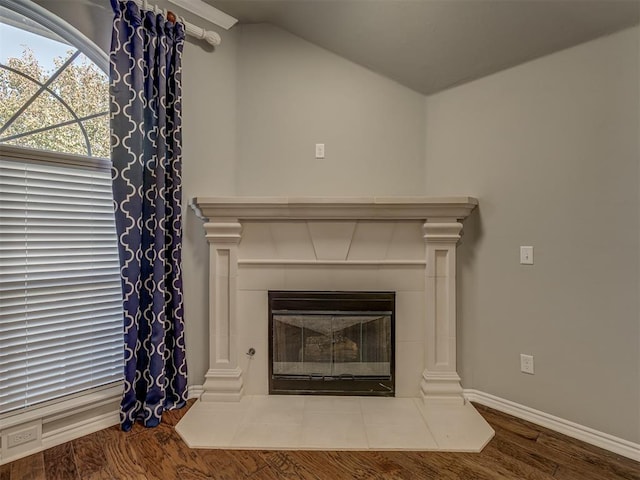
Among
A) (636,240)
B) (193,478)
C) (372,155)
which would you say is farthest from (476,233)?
(193,478)

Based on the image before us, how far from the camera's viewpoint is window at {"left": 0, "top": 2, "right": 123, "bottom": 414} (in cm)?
156

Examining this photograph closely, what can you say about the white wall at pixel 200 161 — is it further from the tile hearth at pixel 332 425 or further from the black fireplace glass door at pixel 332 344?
the black fireplace glass door at pixel 332 344

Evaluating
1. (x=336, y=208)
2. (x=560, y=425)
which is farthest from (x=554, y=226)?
(x=336, y=208)

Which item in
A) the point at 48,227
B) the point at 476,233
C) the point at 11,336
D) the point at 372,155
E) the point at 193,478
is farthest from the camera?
the point at 372,155

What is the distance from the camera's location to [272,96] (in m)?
2.35

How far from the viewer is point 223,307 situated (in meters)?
2.12

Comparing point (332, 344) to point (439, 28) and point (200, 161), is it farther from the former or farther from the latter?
point (439, 28)

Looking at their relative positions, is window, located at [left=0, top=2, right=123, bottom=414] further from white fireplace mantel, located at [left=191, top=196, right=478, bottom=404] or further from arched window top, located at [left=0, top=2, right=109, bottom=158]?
white fireplace mantel, located at [left=191, top=196, right=478, bottom=404]

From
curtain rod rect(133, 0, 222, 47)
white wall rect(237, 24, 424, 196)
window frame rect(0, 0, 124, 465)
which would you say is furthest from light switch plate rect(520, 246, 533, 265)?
window frame rect(0, 0, 124, 465)

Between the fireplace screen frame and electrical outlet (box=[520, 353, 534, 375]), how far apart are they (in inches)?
30.6

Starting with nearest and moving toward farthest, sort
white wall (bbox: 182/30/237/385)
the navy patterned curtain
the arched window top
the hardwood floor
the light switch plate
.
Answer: the hardwood floor < the arched window top < the navy patterned curtain < the light switch plate < white wall (bbox: 182/30/237/385)

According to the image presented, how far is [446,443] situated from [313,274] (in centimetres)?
121

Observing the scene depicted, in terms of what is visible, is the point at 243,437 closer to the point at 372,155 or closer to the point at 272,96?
the point at 372,155

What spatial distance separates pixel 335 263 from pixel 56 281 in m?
1.59
